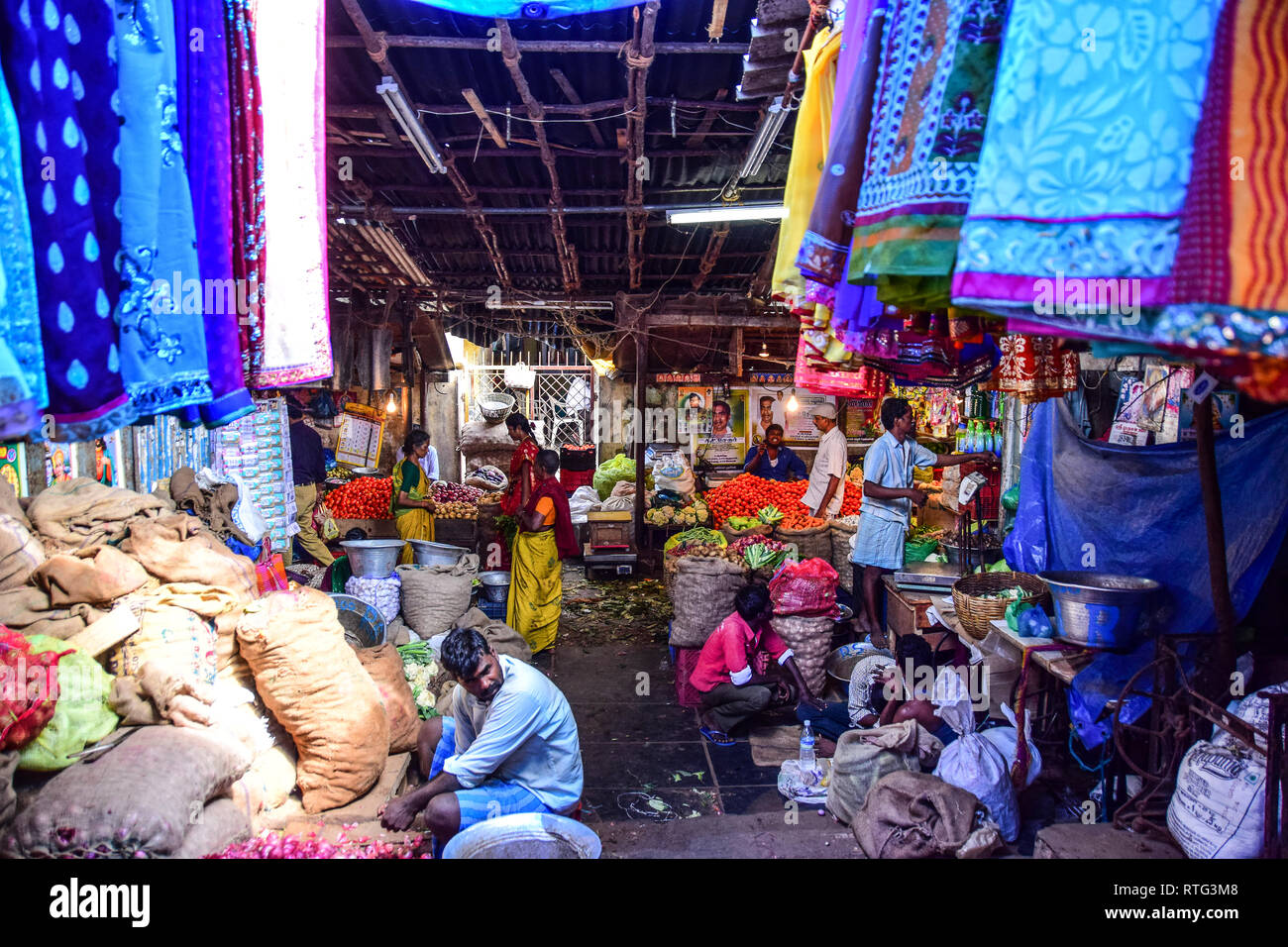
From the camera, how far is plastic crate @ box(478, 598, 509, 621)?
7.76 metres

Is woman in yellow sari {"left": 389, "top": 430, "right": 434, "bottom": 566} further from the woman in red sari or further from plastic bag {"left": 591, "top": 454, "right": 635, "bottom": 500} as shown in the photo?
plastic bag {"left": 591, "top": 454, "right": 635, "bottom": 500}

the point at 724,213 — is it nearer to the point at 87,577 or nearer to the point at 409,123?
the point at 409,123

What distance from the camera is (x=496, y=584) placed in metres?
7.82

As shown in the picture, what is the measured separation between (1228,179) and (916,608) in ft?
16.4

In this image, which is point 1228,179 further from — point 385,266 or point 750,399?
point 750,399

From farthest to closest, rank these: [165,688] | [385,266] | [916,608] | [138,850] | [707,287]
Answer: [707,287], [385,266], [916,608], [165,688], [138,850]

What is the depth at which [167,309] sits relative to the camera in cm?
173

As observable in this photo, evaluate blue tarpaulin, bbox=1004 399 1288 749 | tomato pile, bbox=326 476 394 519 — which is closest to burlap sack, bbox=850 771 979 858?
blue tarpaulin, bbox=1004 399 1288 749

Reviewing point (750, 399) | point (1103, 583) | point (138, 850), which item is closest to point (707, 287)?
point (750, 399)

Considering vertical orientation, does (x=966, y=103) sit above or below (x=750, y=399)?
above

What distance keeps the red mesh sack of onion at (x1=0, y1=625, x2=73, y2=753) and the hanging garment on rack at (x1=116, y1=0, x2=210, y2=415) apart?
1916 millimetres

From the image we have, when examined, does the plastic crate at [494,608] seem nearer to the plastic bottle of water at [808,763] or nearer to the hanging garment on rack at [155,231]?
the plastic bottle of water at [808,763]

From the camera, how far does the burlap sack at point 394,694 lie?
468cm

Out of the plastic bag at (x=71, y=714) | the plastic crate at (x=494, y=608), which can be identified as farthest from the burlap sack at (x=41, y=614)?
the plastic crate at (x=494, y=608)
